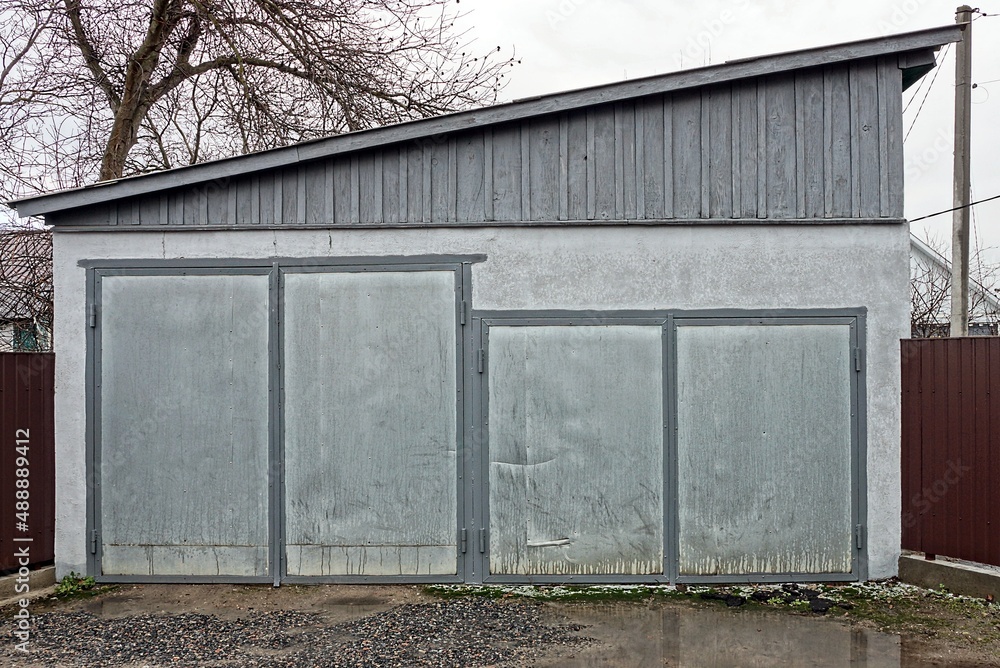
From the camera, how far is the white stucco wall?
5875 mm

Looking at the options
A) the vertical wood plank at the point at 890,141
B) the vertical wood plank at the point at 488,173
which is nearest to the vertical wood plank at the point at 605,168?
the vertical wood plank at the point at 488,173

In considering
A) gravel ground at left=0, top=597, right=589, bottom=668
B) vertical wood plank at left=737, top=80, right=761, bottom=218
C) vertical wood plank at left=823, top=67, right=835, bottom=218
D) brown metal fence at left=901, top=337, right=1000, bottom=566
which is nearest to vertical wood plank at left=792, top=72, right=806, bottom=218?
vertical wood plank at left=823, top=67, right=835, bottom=218

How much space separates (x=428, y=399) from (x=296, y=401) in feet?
A: 3.33

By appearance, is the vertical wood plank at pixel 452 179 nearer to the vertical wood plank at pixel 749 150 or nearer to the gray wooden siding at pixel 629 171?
the gray wooden siding at pixel 629 171

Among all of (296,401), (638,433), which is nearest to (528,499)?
(638,433)

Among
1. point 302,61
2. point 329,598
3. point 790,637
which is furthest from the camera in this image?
point 302,61

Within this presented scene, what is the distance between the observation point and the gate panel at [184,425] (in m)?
5.91

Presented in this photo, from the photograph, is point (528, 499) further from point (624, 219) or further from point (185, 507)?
point (185, 507)

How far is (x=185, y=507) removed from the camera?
5.91m

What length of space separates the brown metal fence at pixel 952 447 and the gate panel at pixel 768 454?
47cm

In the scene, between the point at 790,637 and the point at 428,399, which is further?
the point at 428,399

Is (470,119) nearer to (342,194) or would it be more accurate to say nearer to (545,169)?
(545,169)

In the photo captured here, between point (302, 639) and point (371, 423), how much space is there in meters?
1.64

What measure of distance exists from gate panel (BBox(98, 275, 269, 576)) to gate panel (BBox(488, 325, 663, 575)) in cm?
184
